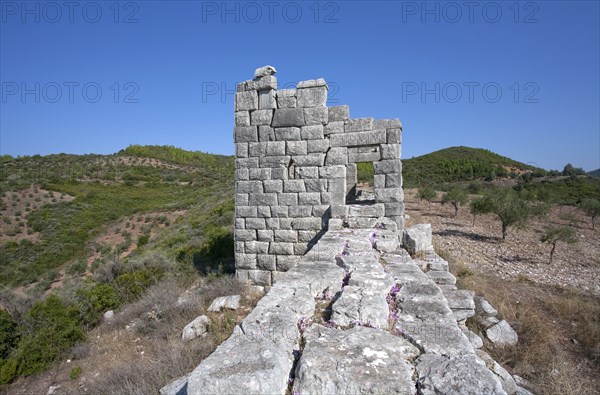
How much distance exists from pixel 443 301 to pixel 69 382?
5.07m

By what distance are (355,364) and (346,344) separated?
24 cm

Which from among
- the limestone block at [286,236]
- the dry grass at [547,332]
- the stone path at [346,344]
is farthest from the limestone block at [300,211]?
the dry grass at [547,332]

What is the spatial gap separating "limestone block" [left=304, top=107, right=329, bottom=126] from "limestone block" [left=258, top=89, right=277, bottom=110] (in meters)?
0.68

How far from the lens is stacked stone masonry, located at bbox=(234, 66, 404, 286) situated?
616 centimetres

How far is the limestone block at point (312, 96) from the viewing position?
20.7 ft

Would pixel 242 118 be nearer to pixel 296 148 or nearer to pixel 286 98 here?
pixel 286 98

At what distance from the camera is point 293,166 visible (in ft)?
21.7

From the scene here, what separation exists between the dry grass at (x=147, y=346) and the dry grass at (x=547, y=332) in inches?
144

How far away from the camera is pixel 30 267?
52.5ft

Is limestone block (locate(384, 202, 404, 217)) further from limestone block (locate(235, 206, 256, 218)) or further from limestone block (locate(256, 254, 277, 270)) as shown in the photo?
limestone block (locate(235, 206, 256, 218))

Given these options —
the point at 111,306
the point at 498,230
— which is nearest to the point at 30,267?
the point at 111,306

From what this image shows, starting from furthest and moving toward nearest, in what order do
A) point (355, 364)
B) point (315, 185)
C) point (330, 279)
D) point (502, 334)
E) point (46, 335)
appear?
point (315, 185), point (46, 335), point (502, 334), point (330, 279), point (355, 364)

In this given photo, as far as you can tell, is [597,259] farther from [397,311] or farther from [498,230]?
[397,311]

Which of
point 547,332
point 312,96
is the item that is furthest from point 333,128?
point 547,332
